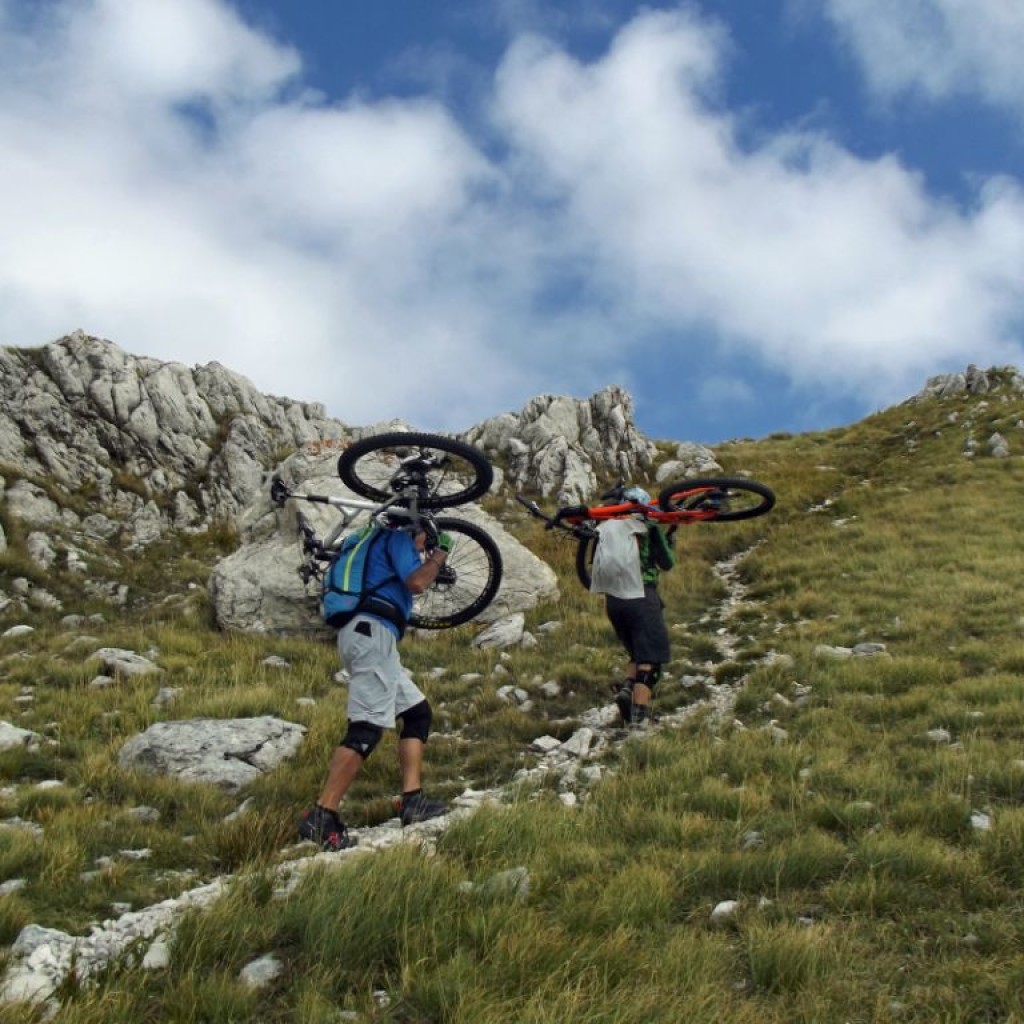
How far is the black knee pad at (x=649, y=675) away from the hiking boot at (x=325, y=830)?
4.44 m

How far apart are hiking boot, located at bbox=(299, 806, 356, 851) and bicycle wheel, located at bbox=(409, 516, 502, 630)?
7.03 ft

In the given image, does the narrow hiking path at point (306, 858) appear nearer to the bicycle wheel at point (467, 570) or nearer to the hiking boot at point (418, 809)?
the hiking boot at point (418, 809)

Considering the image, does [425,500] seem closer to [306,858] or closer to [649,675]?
[306,858]

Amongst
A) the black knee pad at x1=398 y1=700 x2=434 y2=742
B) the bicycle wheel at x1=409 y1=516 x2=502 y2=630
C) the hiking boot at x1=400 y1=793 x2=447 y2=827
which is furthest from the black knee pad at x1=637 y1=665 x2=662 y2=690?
the hiking boot at x1=400 y1=793 x2=447 y2=827

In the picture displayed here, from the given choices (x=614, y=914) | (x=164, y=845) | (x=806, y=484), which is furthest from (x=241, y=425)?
(x=614, y=914)

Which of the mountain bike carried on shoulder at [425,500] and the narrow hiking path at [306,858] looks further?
the mountain bike carried on shoulder at [425,500]

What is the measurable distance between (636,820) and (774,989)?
6.57 feet

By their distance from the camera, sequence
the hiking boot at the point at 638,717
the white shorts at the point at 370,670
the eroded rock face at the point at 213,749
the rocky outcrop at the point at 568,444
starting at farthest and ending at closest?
1. the rocky outcrop at the point at 568,444
2. the hiking boot at the point at 638,717
3. the eroded rock face at the point at 213,749
4. the white shorts at the point at 370,670

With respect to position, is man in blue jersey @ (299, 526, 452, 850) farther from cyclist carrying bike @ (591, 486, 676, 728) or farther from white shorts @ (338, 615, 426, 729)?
cyclist carrying bike @ (591, 486, 676, 728)

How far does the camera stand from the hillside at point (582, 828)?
134 inches

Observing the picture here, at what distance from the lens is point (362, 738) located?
6.14m

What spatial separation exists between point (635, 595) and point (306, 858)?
549 cm

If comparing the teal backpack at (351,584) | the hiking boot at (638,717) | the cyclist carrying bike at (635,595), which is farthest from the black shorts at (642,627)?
the teal backpack at (351,584)

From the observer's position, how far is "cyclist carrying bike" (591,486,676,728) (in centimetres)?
901
